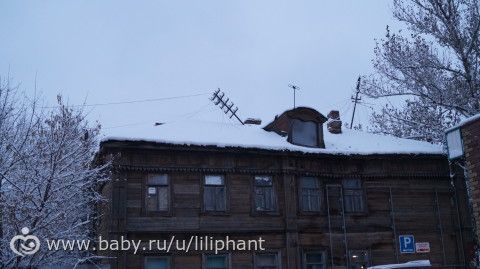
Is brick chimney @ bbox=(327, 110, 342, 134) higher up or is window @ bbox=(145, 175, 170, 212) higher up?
brick chimney @ bbox=(327, 110, 342, 134)

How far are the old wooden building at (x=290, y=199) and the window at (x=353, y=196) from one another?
0.04 metres

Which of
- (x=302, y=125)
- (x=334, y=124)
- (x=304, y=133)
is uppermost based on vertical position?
(x=334, y=124)

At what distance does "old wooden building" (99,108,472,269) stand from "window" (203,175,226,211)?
0.13 feet

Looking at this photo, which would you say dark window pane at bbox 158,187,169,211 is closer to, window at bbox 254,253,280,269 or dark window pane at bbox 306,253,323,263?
window at bbox 254,253,280,269

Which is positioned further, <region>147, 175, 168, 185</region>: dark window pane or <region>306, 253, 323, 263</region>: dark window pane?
<region>306, 253, 323, 263</region>: dark window pane

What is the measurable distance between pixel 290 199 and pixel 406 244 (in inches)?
202

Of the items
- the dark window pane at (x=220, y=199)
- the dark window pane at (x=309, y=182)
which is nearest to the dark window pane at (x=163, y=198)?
the dark window pane at (x=220, y=199)

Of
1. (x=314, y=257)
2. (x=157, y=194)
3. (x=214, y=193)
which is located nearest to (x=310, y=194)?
(x=314, y=257)

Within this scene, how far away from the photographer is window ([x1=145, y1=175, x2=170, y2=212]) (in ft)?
64.0

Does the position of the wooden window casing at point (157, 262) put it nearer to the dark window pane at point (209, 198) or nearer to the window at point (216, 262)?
the window at point (216, 262)

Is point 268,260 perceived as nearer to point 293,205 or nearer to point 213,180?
point 293,205

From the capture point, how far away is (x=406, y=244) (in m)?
22.0

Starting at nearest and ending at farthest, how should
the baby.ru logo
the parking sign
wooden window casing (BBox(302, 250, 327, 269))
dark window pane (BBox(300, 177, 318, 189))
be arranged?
the baby.ru logo
wooden window casing (BBox(302, 250, 327, 269))
dark window pane (BBox(300, 177, 318, 189))
the parking sign

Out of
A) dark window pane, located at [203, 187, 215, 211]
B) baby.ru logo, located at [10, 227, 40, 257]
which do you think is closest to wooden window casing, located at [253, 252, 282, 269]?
dark window pane, located at [203, 187, 215, 211]
